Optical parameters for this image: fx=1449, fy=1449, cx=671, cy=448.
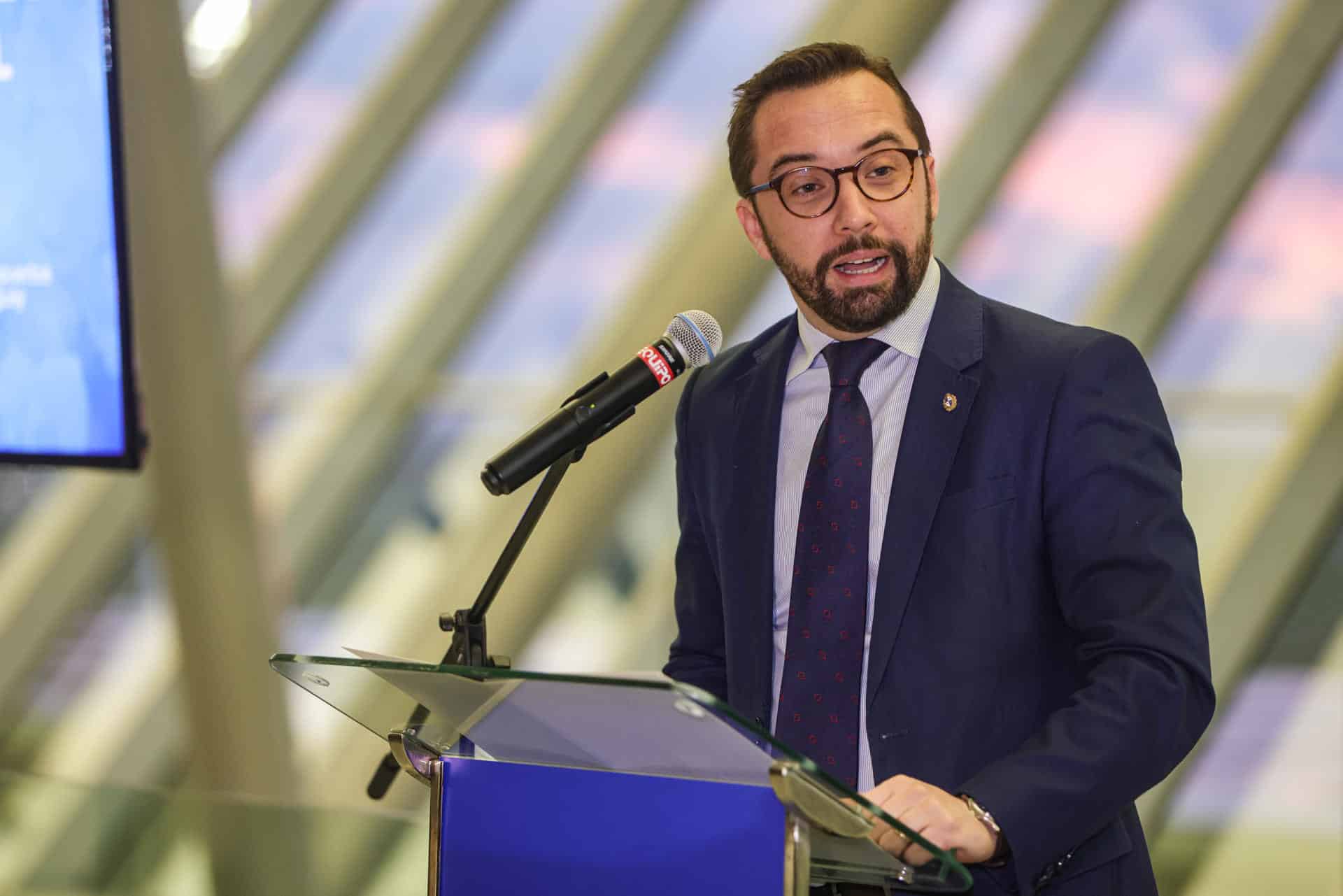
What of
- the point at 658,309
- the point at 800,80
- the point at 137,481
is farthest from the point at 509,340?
the point at 800,80

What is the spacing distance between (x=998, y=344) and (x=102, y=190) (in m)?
1.97

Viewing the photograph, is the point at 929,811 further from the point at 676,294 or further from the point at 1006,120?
the point at 1006,120

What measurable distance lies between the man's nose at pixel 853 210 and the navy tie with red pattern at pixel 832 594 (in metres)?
0.17

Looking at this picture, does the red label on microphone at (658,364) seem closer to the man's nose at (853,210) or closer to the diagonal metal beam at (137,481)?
the man's nose at (853,210)

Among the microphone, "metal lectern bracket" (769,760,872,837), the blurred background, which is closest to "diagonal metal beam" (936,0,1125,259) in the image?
the blurred background

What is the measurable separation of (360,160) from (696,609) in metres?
5.03

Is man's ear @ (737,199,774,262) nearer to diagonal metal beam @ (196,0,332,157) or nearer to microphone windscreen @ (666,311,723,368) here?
microphone windscreen @ (666,311,723,368)

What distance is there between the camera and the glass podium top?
1.21 meters

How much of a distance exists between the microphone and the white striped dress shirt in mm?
373

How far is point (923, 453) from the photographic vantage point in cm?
193

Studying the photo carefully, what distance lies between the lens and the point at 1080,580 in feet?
5.93

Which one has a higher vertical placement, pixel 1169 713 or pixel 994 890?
pixel 1169 713

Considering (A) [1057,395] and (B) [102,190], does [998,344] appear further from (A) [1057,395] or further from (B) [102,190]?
(B) [102,190]

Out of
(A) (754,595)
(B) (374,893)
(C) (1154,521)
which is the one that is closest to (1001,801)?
(C) (1154,521)
